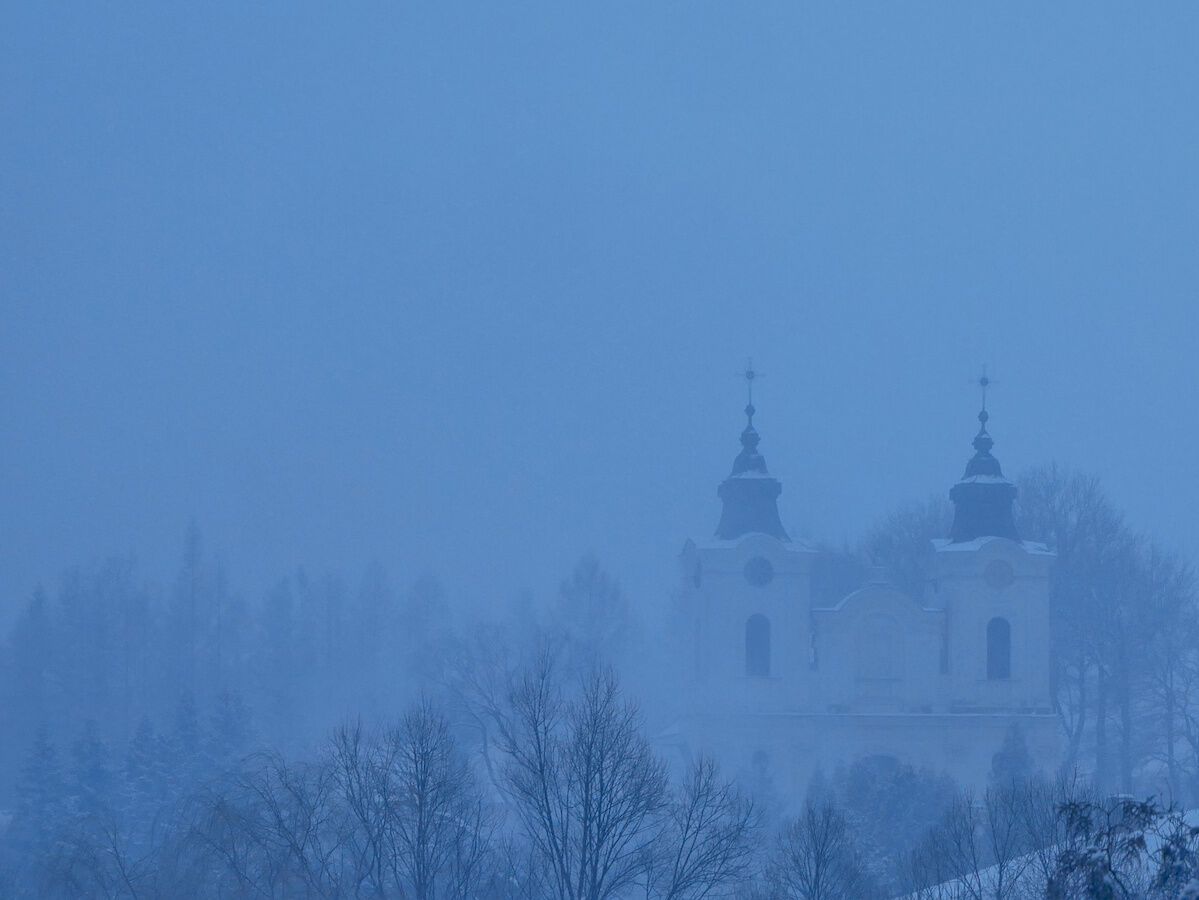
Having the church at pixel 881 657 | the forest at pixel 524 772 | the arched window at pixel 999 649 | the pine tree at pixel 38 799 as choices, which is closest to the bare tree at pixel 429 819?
the forest at pixel 524 772

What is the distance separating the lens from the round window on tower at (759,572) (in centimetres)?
5319

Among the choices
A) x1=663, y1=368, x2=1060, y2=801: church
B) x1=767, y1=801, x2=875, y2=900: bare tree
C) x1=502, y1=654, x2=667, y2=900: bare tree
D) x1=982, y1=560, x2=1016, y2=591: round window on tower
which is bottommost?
x1=767, y1=801, x2=875, y2=900: bare tree

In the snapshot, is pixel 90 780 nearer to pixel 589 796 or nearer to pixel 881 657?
pixel 589 796

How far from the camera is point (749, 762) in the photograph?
5266 centimetres

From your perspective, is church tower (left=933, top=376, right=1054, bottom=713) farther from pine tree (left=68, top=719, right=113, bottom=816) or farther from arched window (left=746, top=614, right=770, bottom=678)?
pine tree (left=68, top=719, right=113, bottom=816)

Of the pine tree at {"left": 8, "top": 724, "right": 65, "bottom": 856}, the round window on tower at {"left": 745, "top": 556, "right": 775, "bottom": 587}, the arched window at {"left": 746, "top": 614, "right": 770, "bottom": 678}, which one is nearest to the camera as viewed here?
the pine tree at {"left": 8, "top": 724, "right": 65, "bottom": 856}

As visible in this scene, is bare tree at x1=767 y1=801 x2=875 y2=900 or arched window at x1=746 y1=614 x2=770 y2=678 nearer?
bare tree at x1=767 y1=801 x2=875 y2=900

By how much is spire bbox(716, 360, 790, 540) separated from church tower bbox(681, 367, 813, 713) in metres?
0.36

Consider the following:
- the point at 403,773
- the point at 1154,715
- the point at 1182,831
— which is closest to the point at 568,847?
the point at 403,773

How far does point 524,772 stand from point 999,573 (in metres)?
31.0

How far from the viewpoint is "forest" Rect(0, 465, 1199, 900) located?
22156mm

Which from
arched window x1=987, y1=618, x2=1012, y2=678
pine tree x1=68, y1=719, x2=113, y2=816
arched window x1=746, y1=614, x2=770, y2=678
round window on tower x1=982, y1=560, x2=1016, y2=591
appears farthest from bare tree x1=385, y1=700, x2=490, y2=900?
arched window x1=987, y1=618, x2=1012, y2=678

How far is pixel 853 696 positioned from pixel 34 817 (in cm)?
2411

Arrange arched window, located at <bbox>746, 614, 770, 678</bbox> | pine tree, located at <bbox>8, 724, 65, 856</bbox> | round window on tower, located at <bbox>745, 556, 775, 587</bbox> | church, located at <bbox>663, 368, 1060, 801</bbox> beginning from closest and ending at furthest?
pine tree, located at <bbox>8, 724, 65, 856</bbox>, church, located at <bbox>663, 368, 1060, 801</bbox>, round window on tower, located at <bbox>745, 556, 775, 587</bbox>, arched window, located at <bbox>746, 614, 770, 678</bbox>
